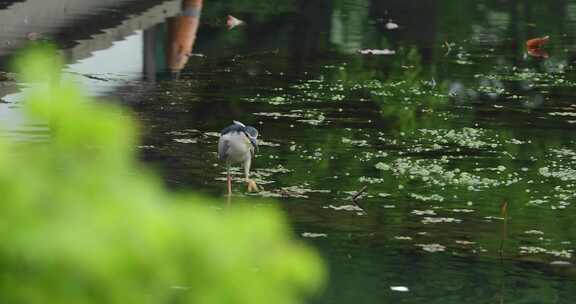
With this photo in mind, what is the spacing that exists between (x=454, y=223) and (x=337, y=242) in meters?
0.92

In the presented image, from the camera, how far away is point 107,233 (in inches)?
53.9

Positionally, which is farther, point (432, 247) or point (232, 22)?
point (232, 22)

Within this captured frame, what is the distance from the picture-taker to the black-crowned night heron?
30.3ft

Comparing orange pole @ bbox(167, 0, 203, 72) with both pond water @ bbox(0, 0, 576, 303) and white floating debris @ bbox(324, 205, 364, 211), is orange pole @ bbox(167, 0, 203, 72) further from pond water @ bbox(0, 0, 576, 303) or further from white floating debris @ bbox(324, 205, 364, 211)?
white floating debris @ bbox(324, 205, 364, 211)

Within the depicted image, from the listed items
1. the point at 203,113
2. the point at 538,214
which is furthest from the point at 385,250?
the point at 203,113

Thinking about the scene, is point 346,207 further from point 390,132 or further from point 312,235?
point 390,132

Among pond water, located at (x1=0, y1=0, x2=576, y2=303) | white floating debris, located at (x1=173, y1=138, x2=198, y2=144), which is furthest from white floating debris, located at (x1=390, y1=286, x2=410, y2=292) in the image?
white floating debris, located at (x1=173, y1=138, x2=198, y2=144)

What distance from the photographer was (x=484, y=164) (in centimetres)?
1041

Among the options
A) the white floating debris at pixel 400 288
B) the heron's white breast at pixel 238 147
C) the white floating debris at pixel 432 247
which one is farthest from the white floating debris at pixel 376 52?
the white floating debris at pixel 400 288

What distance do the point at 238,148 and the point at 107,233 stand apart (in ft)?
25.7

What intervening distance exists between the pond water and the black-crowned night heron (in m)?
0.12

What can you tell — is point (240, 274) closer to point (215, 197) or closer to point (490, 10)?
point (215, 197)

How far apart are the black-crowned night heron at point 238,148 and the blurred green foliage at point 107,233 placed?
7.68 metres

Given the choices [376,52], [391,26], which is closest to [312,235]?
[376,52]
